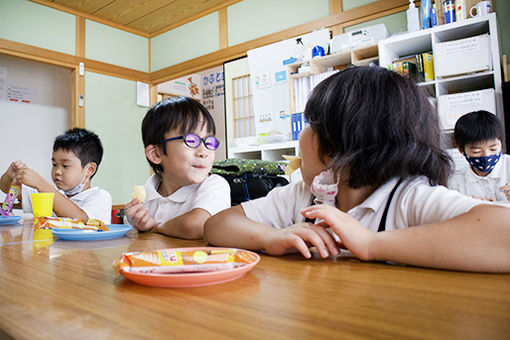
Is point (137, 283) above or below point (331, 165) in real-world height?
below

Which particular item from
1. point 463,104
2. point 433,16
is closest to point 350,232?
point 463,104

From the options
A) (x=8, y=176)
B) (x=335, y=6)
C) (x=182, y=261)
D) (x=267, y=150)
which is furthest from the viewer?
(x=267, y=150)

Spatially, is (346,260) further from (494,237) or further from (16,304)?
(16,304)

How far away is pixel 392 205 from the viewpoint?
0.71 metres

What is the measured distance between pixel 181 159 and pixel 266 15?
300cm

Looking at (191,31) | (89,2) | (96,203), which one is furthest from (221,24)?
(96,203)

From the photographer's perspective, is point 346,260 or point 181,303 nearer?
point 181,303

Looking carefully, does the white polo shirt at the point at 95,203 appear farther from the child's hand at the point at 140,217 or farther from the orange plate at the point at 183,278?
the orange plate at the point at 183,278

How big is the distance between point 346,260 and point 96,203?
4.73ft

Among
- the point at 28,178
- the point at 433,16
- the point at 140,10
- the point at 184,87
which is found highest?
the point at 140,10

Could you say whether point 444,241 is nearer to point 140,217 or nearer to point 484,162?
point 140,217

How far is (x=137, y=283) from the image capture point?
44 centimetres

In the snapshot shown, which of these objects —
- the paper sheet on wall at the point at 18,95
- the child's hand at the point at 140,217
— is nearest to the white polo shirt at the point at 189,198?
the child's hand at the point at 140,217

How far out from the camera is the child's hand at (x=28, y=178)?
60.5 inches
